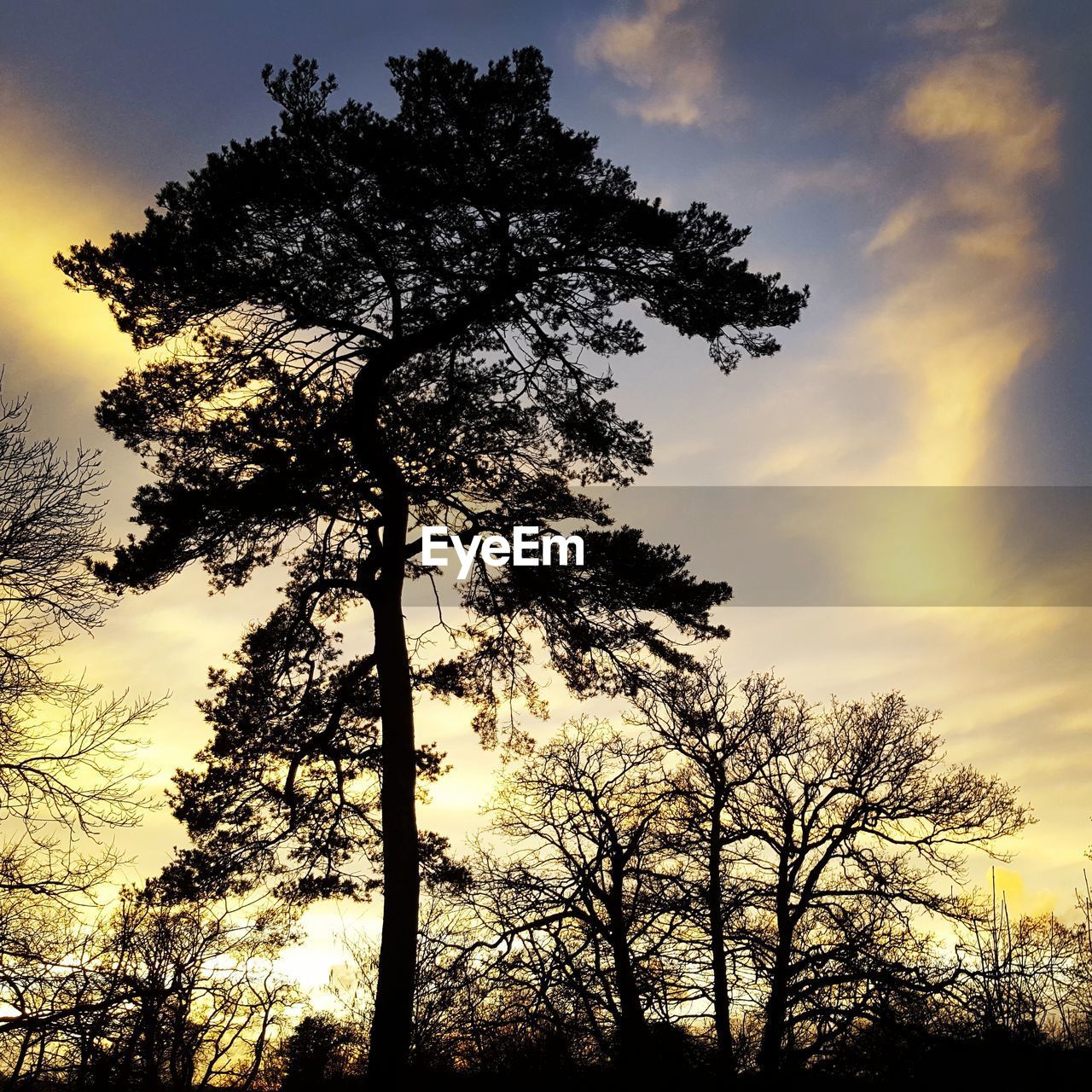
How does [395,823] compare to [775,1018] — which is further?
[775,1018]

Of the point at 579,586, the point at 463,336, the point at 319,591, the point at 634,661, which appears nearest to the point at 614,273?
the point at 463,336

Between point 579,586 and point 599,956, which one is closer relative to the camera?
point 599,956

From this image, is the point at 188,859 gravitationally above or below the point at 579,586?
below

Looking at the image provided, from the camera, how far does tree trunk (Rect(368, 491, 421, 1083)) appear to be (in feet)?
31.7

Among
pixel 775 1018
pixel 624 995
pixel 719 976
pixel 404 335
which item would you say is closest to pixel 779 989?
pixel 775 1018

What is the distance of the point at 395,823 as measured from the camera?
11070 mm

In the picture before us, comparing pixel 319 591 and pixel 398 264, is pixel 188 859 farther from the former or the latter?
pixel 398 264

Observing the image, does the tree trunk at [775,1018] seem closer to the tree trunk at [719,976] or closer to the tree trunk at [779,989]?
the tree trunk at [779,989]

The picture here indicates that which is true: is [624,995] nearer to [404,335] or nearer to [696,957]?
[696,957]

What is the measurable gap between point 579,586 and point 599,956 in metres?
4.61

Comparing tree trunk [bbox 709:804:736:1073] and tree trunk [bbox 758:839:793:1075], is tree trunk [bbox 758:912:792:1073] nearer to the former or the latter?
tree trunk [bbox 758:839:793:1075]

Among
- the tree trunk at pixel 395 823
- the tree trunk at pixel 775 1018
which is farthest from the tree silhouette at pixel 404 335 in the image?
the tree trunk at pixel 775 1018

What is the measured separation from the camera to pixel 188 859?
42.3ft

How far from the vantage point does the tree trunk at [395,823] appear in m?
9.66
